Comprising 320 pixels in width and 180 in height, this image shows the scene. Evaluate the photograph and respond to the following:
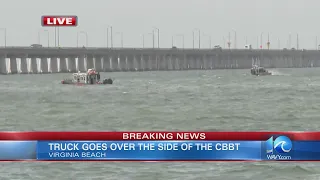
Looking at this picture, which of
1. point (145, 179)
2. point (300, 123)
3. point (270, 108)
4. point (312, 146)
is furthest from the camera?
point (270, 108)

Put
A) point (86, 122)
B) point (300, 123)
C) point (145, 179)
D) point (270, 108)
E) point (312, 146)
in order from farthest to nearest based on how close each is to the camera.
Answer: point (270, 108), point (86, 122), point (300, 123), point (145, 179), point (312, 146)

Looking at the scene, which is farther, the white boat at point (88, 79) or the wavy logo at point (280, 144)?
the white boat at point (88, 79)

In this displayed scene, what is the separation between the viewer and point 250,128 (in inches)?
1940

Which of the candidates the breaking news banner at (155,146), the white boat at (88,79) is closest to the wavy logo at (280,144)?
the breaking news banner at (155,146)

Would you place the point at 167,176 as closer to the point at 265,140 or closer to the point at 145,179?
the point at 145,179

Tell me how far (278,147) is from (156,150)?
2.55 metres

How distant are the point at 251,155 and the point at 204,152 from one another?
983 mm

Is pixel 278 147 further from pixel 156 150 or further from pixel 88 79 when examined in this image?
pixel 88 79

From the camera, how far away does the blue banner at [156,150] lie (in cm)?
1758

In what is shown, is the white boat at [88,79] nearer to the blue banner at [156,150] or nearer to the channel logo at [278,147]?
the blue banner at [156,150]

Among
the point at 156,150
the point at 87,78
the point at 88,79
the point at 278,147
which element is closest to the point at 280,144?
the point at 278,147

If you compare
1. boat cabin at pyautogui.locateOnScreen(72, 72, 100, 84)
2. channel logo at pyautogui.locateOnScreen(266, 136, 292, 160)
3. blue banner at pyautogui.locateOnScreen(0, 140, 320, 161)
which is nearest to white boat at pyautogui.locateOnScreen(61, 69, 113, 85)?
boat cabin at pyautogui.locateOnScreen(72, 72, 100, 84)

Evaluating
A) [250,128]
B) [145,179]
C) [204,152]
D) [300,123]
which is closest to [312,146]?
[204,152]

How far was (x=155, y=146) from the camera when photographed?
58.0 feet
